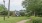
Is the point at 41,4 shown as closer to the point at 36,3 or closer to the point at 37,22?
the point at 36,3

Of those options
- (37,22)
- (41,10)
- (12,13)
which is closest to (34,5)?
(41,10)

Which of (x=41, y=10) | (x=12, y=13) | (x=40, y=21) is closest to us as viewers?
(x=40, y=21)

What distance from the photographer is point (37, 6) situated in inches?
643

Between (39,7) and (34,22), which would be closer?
(34,22)

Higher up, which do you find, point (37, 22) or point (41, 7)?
point (41, 7)

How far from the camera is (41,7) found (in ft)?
53.4

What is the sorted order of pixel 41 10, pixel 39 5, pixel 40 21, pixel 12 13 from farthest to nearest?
pixel 12 13 → pixel 41 10 → pixel 39 5 → pixel 40 21

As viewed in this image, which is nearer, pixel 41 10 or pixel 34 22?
pixel 34 22

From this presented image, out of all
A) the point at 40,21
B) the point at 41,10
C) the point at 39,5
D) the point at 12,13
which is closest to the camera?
the point at 40,21

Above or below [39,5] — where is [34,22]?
below

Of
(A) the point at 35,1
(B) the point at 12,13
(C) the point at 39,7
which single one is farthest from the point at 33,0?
(B) the point at 12,13

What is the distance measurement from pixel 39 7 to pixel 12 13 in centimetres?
2140

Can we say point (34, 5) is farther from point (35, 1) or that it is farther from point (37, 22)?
point (37, 22)

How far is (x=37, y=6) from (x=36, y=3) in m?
0.47
